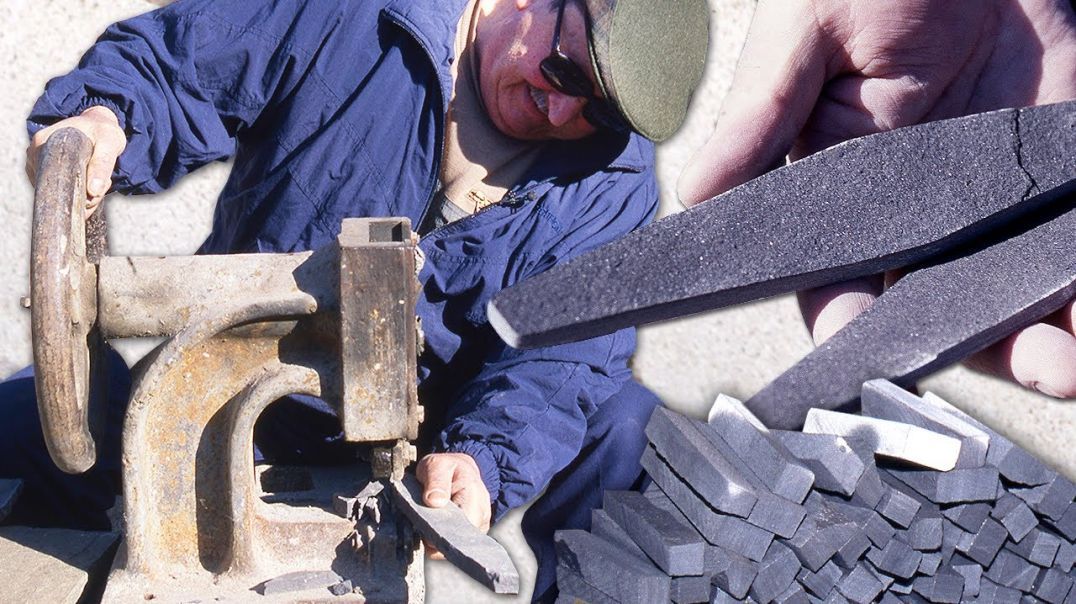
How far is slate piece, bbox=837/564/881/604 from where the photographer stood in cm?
242

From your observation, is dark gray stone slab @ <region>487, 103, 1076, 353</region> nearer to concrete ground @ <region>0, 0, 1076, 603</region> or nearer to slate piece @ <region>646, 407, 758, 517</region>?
slate piece @ <region>646, 407, 758, 517</region>

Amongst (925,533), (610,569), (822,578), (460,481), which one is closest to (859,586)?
(822,578)

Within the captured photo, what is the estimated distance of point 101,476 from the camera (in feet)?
7.47

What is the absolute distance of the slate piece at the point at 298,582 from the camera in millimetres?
1546

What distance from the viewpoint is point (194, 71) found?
2371 mm

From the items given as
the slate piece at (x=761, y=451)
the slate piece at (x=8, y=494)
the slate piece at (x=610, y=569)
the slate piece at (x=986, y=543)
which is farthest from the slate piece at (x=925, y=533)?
the slate piece at (x=8, y=494)

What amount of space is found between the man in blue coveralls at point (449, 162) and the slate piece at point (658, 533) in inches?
6.4

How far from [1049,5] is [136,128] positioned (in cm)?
202

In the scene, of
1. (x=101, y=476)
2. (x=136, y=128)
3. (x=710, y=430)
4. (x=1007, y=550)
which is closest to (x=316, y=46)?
(x=136, y=128)

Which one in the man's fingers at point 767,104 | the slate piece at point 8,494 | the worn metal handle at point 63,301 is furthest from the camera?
the man's fingers at point 767,104

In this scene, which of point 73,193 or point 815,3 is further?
point 815,3

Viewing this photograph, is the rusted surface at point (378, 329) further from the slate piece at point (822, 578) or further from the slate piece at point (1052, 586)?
the slate piece at point (1052, 586)

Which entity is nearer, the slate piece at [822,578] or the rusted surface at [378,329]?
the rusted surface at [378,329]

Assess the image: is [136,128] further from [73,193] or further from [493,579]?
[493,579]
